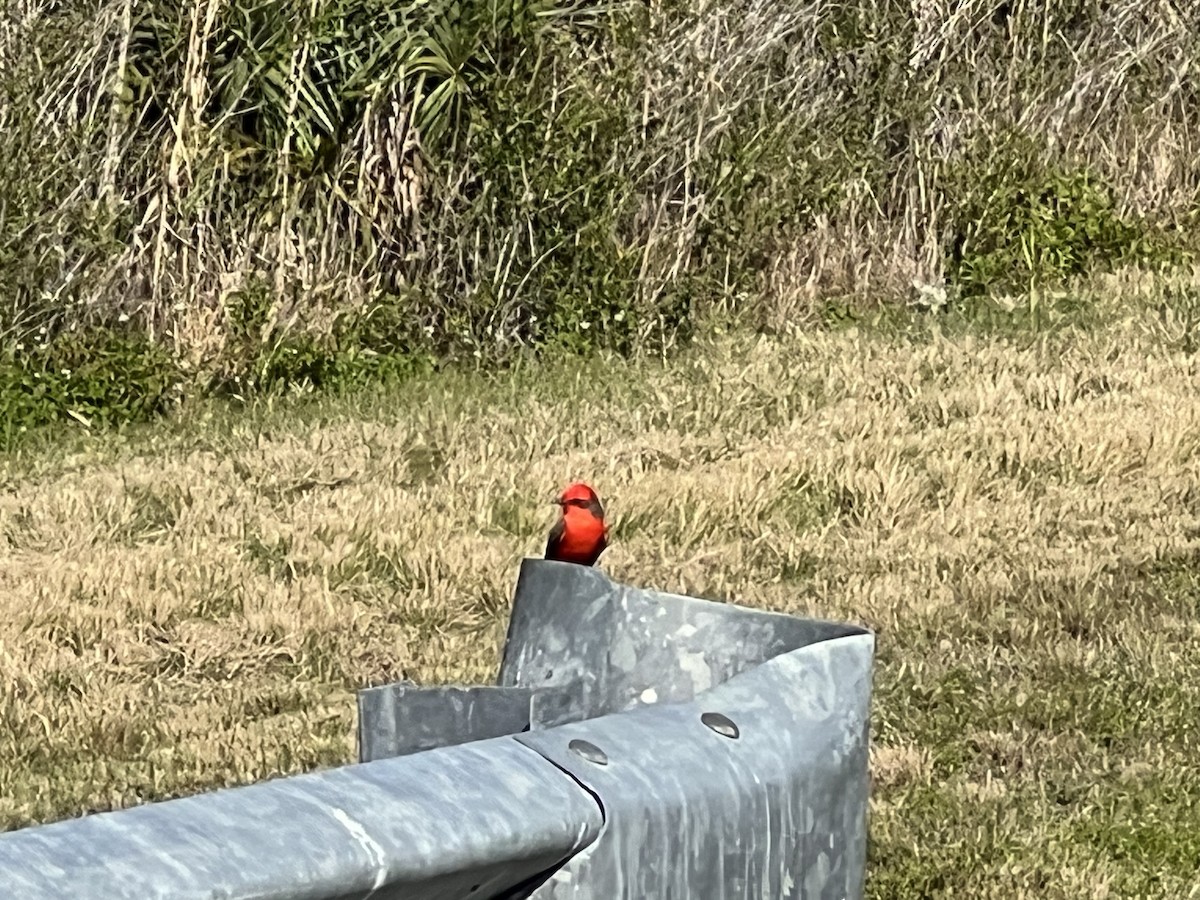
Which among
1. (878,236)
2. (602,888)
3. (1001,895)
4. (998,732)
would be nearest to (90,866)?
(602,888)

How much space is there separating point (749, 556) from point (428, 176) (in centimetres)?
322

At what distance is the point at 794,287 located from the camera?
10016mm

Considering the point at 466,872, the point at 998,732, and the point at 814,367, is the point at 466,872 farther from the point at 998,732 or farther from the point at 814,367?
the point at 814,367

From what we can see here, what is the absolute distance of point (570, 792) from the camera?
6.31 feet

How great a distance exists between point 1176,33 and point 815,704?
374 inches

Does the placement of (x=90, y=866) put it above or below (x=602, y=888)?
above

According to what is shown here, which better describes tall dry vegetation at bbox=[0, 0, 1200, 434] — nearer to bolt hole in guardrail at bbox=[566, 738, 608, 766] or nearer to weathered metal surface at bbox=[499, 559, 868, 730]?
weathered metal surface at bbox=[499, 559, 868, 730]

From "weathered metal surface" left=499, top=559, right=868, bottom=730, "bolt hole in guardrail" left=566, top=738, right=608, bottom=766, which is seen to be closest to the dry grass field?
"weathered metal surface" left=499, top=559, right=868, bottom=730

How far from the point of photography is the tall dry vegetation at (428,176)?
9055 mm

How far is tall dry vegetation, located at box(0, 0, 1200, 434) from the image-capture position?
356 inches

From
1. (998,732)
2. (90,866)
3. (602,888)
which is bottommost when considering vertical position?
(998,732)

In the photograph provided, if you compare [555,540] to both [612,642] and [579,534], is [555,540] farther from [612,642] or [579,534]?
[612,642]

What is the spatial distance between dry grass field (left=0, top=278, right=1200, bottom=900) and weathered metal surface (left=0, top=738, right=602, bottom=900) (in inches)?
99.9

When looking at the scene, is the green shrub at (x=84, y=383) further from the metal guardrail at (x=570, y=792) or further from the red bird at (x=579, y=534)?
the metal guardrail at (x=570, y=792)
